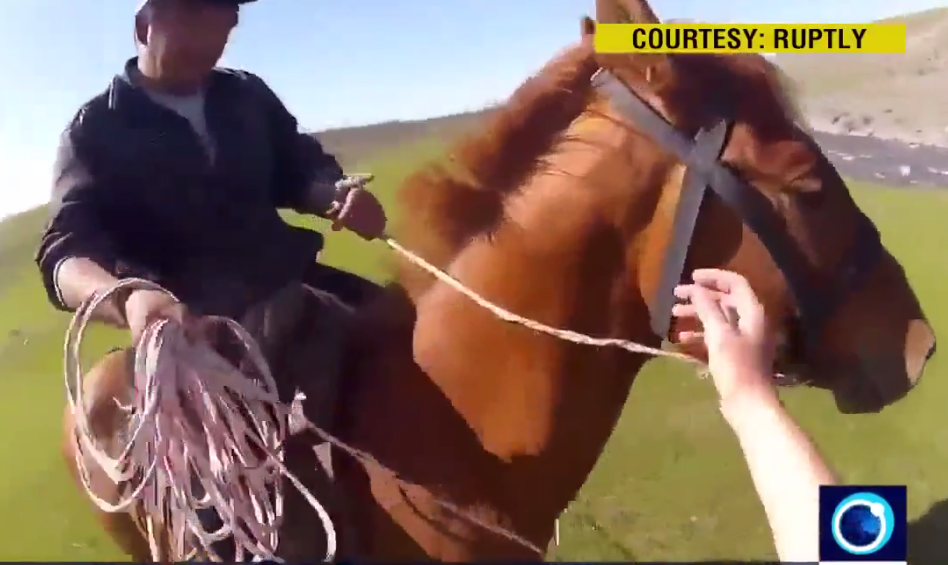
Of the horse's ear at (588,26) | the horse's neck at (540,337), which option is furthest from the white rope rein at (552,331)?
the horse's ear at (588,26)

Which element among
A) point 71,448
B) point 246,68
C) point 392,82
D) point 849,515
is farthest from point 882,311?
point 71,448

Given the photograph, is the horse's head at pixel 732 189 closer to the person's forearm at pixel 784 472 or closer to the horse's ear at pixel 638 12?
the horse's ear at pixel 638 12

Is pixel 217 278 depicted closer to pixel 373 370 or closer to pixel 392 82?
pixel 373 370

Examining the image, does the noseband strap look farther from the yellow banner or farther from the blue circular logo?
the blue circular logo

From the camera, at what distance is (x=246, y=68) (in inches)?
39.4

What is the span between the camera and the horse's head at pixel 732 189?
31.1 inches

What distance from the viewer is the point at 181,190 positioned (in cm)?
89

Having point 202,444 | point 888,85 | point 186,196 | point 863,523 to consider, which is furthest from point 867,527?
point 186,196

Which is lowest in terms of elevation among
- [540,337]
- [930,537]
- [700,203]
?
[930,537]

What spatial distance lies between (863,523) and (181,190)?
1.01m

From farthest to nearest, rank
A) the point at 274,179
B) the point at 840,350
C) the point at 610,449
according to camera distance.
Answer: the point at 610,449
the point at 274,179
the point at 840,350

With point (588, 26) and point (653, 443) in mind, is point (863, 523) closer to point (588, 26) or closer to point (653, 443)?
point (653, 443)

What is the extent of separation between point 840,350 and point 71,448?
1.04 meters

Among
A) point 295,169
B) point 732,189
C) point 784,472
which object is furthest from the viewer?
point 295,169
